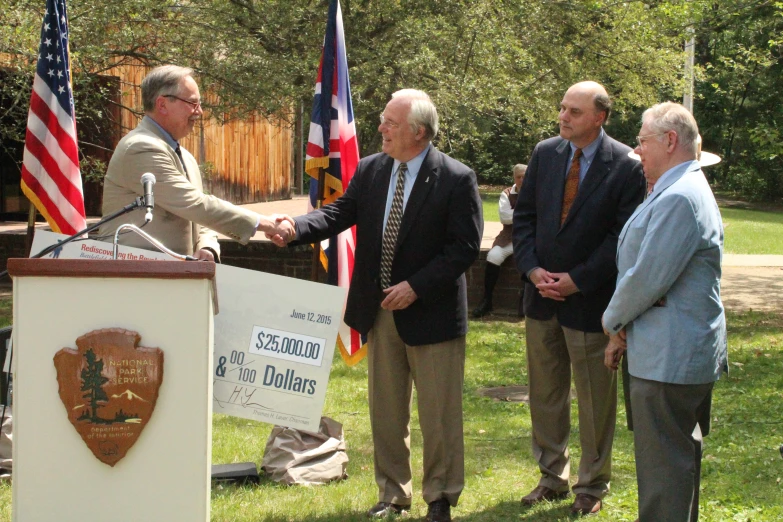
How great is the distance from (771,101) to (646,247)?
25.2 meters

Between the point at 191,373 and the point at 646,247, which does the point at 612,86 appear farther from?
the point at 191,373

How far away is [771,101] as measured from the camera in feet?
87.1

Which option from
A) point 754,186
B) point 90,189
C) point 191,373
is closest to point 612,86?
point 90,189

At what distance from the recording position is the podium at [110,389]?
312 centimetres

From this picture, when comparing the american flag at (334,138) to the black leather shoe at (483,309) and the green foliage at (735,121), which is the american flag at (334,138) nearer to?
the black leather shoe at (483,309)

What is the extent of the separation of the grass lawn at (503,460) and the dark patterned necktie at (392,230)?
4.10 ft

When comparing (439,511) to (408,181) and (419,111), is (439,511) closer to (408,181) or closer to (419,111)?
(408,181)

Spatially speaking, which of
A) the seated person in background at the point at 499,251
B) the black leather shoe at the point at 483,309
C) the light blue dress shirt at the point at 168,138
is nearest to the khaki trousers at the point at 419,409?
the light blue dress shirt at the point at 168,138

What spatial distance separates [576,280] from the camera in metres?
4.61

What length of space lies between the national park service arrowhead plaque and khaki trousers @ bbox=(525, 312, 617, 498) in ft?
7.71

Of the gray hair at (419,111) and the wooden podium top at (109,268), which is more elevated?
the gray hair at (419,111)

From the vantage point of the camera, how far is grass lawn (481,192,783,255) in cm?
1892

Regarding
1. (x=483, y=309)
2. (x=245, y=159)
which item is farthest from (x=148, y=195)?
(x=245, y=159)

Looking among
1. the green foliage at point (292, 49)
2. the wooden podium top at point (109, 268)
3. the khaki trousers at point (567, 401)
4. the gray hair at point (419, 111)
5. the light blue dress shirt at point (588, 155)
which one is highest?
the green foliage at point (292, 49)
